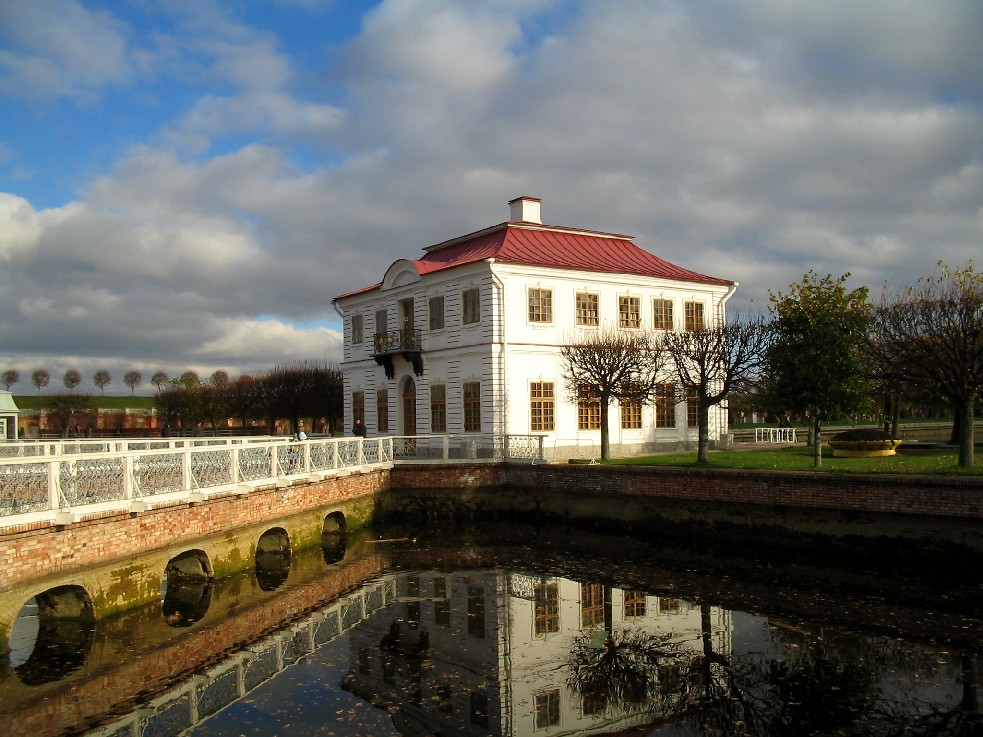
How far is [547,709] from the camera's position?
30.9 feet

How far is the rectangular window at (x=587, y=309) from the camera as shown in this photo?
1147 inches

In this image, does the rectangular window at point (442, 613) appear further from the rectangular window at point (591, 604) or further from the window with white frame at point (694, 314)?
the window with white frame at point (694, 314)

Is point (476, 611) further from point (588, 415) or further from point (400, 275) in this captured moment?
point (400, 275)

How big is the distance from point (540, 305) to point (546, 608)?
1582cm

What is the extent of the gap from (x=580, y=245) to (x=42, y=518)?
78.0ft

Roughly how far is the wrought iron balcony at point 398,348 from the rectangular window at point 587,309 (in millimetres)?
6051

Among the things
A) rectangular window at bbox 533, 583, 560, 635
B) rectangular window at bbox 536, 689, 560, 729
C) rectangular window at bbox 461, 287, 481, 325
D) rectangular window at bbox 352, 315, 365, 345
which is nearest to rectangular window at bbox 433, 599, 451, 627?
rectangular window at bbox 533, 583, 560, 635

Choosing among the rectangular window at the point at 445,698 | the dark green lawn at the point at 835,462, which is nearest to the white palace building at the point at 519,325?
the dark green lawn at the point at 835,462

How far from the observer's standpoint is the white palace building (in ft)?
90.9

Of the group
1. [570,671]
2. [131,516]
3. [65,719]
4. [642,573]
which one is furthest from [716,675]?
→ [131,516]

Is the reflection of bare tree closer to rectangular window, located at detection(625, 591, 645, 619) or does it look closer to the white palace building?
rectangular window, located at detection(625, 591, 645, 619)

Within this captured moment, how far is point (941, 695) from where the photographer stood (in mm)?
9367

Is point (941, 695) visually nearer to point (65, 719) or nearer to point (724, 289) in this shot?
point (65, 719)

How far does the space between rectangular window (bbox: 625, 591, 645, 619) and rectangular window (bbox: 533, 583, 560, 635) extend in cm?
118
